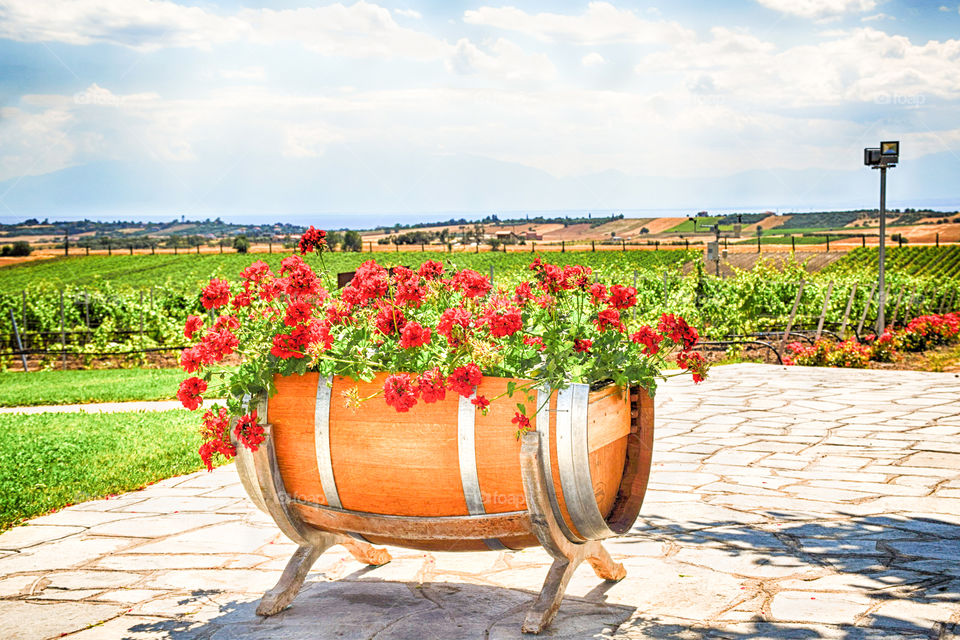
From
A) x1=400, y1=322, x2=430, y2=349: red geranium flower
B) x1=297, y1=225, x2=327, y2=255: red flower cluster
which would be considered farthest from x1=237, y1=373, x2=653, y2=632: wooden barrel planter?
x1=297, y1=225, x2=327, y2=255: red flower cluster

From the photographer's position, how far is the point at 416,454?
123 inches

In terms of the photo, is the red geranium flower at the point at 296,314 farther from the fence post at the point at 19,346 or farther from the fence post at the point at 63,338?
the fence post at the point at 63,338

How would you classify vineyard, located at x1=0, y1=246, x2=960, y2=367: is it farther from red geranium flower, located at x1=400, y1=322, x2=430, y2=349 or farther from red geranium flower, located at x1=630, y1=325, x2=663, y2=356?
red geranium flower, located at x1=400, y1=322, x2=430, y2=349

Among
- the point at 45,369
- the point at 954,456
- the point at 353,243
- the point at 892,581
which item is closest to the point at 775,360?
the point at 954,456

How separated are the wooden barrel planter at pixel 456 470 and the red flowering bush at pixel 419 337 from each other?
0.27 feet

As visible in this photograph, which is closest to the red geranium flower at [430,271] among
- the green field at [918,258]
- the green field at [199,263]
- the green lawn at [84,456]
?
the green lawn at [84,456]

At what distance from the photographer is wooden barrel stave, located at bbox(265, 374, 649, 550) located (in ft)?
10.0

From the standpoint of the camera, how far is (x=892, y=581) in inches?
145

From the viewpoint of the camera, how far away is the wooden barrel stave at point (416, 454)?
120 inches

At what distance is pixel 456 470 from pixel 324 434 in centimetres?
55

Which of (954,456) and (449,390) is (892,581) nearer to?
(449,390)

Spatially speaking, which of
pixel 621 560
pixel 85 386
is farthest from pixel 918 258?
pixel 621 560

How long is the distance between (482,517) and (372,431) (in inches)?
20.7

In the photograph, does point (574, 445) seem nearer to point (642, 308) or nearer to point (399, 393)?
point (399, 393)
